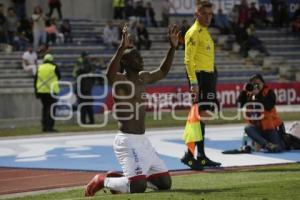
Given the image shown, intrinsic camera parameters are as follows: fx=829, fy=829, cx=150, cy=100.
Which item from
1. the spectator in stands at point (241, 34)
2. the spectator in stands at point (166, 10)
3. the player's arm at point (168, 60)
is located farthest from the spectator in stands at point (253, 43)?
the player's arm at point (168, 60)

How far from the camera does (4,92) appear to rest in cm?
2434

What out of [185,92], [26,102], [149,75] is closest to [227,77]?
[185,92]

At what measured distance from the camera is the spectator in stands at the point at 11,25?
2853 centimetres

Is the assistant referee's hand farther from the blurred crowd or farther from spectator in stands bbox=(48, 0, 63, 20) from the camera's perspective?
spectator in stands bbox=(48, 0, 63, 20)

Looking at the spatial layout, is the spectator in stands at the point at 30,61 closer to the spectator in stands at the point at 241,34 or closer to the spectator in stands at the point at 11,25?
the spectator in stands at the point at 11,25

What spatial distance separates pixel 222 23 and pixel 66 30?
313 inches

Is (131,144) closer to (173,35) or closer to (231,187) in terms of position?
(231,187)

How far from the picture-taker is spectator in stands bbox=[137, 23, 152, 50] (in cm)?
3181

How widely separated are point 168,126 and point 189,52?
9.19m

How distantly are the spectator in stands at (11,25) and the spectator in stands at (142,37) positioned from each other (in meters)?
5.14

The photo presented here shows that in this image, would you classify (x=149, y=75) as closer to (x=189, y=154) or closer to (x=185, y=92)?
(x=189, y=154)

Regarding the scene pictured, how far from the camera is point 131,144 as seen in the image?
30.5 feet

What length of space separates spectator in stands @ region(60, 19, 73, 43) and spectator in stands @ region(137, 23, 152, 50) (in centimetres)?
265

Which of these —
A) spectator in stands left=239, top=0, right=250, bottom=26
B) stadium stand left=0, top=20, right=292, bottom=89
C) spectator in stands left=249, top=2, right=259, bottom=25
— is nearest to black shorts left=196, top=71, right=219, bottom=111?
stadium stand left=0, top=20, right=292, bottom=89
